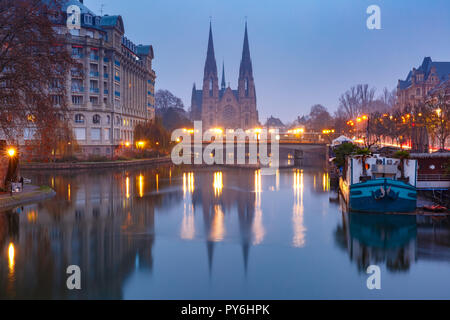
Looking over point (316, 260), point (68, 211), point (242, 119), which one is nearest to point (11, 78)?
point (68, 211)

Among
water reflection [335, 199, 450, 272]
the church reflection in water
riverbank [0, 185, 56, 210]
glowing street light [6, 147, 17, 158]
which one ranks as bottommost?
water reflection [335, 199, 450, 272]

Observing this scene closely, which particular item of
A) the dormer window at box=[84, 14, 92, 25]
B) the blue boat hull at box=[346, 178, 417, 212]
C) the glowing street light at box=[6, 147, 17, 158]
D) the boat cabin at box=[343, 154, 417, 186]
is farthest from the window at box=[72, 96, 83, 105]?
the blue boat hull at box=[346, 178, 417, 212]

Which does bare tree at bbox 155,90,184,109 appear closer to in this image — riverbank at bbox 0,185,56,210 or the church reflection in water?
the church reflection in water

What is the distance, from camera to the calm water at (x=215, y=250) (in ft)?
46.0

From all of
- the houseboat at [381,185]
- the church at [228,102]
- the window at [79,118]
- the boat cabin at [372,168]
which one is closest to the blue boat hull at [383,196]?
the houseboat at [381,185]

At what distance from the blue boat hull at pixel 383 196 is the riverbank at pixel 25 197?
66.6ft

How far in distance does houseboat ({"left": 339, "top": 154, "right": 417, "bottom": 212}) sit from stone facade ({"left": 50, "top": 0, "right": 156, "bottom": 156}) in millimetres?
48073

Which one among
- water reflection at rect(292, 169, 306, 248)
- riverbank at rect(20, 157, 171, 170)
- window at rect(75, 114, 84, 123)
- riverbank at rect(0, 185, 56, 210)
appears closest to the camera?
water reflection at rect(292, 169, 306, 248)

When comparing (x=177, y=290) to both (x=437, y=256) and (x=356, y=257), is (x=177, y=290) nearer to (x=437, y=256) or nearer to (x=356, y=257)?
(x=356, y=257)

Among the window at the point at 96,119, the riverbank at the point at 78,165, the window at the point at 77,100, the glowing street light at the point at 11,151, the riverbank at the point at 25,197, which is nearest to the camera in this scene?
the riverbank at the point at 25,197

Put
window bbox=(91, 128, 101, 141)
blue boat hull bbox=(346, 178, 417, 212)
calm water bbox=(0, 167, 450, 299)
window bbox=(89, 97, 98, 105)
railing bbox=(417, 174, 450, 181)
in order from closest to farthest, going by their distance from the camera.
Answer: calm water bbox=(0, 167, 450, 299)
blue boat hull bbox=(346, 178, 417, 212)
railing bbox=(417, 174, 450, 181)
window bbox=(91, 128, 101, 141)
window bbox=(89, 97, 98, 105)

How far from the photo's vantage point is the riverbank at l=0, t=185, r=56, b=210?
27.6 meters

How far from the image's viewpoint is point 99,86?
74.1 m

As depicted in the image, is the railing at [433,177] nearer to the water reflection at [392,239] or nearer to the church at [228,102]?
the water reflection at [392,239]
